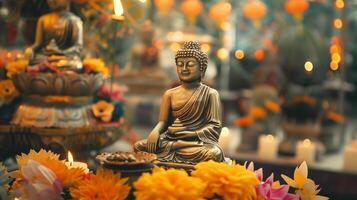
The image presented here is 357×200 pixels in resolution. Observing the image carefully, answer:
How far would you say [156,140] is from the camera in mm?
1853

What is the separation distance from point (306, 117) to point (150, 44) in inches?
79.9

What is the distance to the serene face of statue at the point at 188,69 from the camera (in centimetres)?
190

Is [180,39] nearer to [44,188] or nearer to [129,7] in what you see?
[129,7]

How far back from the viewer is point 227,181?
5.08 ft

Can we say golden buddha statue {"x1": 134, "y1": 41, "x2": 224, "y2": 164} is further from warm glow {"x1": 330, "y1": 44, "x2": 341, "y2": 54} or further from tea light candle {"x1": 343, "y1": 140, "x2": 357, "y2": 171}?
warm glow {"x1": 330, "y1": 44, "x2": 341, "y2": 54}

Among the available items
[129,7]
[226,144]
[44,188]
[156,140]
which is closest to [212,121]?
[156,140]

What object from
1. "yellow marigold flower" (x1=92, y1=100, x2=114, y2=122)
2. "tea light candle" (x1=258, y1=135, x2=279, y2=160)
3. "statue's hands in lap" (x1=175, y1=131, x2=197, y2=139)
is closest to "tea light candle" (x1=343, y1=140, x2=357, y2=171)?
"tea light candle" (x1=258, y1=135, x2=279, y2=160)

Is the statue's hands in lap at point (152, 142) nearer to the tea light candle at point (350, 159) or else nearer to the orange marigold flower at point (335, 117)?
the tea light candle at point (350, 159)

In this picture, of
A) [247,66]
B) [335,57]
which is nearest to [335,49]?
[335,57]

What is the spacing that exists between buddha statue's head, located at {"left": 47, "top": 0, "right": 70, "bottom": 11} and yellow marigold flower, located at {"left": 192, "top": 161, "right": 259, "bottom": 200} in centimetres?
147

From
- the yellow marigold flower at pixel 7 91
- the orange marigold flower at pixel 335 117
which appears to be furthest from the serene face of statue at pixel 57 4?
the orange marigold flower at pixel 335 117

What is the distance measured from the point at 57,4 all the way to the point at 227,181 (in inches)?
61.8

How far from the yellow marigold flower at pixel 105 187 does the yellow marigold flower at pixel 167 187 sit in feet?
0.25

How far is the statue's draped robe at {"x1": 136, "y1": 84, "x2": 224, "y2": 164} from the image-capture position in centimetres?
184
